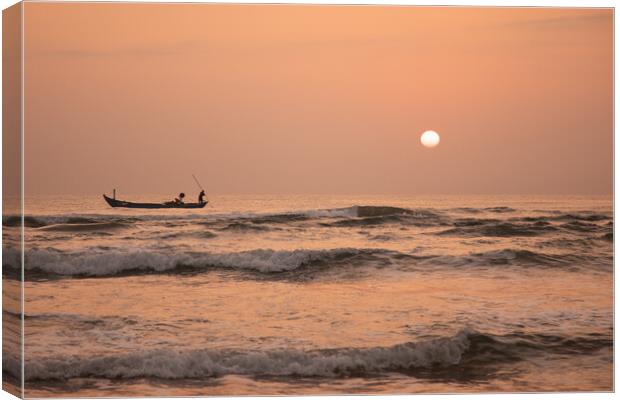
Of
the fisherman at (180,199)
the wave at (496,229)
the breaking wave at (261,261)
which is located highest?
the fisherman at (180,199)

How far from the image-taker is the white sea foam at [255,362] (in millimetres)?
5594

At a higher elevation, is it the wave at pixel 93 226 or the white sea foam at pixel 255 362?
the wave at pixel 93 226

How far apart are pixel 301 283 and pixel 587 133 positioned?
194cm

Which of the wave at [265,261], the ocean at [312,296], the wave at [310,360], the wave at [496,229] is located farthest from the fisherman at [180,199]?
the wave at [496,229]

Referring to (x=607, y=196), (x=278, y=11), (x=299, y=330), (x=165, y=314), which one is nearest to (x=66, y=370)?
(x=165, y=314)

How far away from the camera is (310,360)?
570cm

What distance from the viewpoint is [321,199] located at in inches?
228

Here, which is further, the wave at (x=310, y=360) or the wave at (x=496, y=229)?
the wave at (x=496, y=229)

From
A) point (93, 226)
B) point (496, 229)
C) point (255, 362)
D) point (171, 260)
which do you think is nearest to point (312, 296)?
point (255, 362)

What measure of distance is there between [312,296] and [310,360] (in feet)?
1.19

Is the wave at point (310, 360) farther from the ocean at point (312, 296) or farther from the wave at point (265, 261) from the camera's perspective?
the wave at point (265, 261)

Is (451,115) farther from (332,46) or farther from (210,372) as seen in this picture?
Answer: (210,372)

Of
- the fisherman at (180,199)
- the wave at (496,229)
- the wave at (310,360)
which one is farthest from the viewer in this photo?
the wave at (496,229)

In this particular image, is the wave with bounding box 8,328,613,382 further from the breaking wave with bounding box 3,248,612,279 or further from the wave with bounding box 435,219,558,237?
the wave with bounding box 435,219,558,237
